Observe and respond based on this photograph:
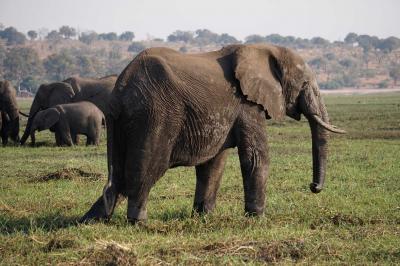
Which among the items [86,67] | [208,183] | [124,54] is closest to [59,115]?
[208,183]

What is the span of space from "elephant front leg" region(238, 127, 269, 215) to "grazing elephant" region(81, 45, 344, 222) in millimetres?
12

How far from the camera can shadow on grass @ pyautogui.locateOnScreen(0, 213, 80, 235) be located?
838 centimetres

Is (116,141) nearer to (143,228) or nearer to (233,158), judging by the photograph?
(143,228)

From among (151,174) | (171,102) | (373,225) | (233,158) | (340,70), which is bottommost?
(340,70)

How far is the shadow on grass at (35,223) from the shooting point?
838 centimetres

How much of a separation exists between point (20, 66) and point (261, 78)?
95.6 meters

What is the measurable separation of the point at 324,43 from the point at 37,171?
565 feet

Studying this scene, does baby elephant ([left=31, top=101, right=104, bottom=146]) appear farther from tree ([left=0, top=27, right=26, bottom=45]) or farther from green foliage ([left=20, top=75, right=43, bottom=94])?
tree ([left=0, top=27, right=26, bottom=45])

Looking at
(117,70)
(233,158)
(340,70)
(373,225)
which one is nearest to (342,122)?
(233,158)

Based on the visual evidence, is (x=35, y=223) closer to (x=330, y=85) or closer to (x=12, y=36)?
(x=330, y=85)

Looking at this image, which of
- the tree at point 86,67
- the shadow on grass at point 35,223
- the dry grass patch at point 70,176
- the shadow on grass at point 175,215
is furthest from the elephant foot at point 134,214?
the tree at point 86,67

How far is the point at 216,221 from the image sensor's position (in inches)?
338

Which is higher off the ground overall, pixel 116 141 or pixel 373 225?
pixel 116 141

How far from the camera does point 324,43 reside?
18188 centimetres
